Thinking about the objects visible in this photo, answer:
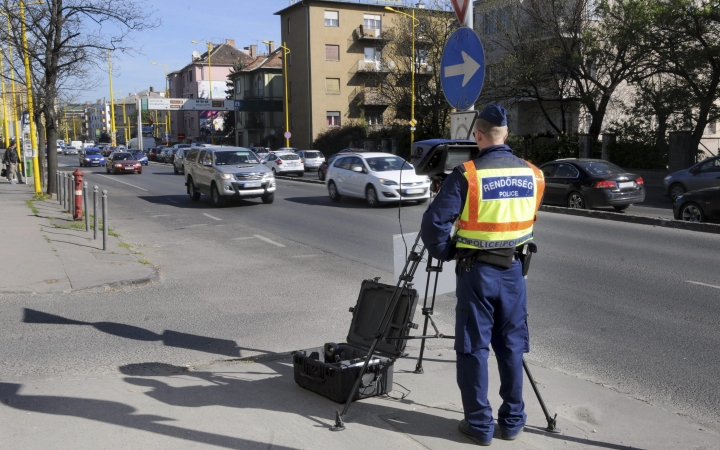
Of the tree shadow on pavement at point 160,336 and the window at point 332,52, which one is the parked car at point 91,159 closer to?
the window at point 332,52

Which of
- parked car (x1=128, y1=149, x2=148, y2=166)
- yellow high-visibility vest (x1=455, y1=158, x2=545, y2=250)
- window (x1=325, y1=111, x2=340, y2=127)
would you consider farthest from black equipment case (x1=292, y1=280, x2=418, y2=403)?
window (x1=325, y1=111, x2=340, y2=127)

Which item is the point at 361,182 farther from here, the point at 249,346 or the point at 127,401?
the point at 127,401

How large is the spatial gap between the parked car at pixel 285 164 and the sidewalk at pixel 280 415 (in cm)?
3352

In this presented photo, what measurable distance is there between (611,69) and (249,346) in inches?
1097

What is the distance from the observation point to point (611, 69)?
3011 cm

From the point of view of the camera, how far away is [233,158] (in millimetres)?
21406

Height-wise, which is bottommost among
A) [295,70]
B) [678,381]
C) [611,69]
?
[678,381]

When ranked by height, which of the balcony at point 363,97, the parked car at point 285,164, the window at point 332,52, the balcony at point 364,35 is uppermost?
the balcony at point 364,35

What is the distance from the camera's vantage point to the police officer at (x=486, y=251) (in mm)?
3852

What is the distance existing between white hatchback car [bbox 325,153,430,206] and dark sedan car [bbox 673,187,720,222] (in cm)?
652

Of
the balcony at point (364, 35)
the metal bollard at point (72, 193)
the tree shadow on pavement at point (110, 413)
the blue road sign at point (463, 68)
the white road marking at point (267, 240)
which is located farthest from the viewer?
the balcony at point (364, 35)

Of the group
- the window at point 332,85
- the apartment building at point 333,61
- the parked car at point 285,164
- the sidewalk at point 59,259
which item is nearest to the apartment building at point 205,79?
the apartment building at point 333,61

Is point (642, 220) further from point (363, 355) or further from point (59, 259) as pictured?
point (363, 355)

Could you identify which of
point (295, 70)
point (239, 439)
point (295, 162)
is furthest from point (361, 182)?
point (295, 70)
